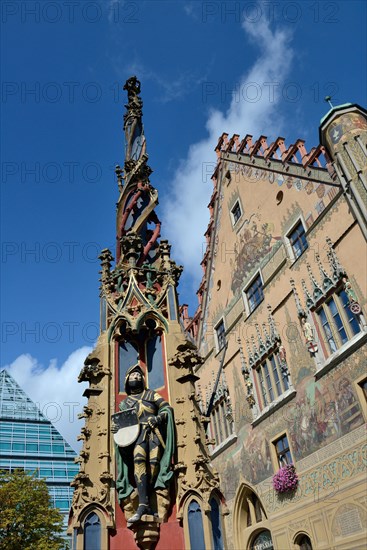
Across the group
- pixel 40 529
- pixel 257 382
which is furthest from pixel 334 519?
pixel 40 529

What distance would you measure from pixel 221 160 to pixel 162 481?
61.7ft

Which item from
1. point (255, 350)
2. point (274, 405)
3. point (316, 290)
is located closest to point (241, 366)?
point (255, 350)

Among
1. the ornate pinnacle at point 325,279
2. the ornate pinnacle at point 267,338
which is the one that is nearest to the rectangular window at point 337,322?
the ornate pinnacle at point 325,279

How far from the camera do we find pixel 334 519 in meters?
10.4

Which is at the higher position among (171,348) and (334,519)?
(171,348)

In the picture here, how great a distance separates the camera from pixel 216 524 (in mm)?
4488

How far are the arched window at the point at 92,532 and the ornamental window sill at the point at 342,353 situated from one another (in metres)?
7.89

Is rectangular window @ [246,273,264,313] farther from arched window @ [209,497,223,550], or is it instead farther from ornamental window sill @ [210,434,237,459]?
arched window @ [209,497,223,550]

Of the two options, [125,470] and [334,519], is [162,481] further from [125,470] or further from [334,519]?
[334,519]

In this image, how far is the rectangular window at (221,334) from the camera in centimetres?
1804

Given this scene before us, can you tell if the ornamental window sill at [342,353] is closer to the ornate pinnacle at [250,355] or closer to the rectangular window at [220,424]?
the ornate pinnacle at [250,355]

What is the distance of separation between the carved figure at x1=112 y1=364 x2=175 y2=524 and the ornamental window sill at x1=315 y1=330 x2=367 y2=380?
7.00 metres

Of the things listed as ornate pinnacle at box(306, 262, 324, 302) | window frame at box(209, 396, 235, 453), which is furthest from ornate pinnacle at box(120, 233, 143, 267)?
window frame at box(209, 396, 235, 453)

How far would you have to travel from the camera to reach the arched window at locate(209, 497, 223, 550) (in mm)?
4402
